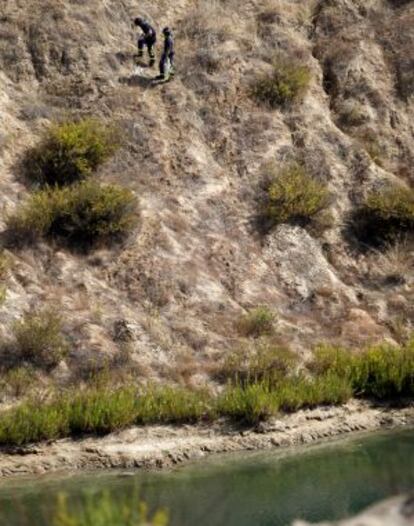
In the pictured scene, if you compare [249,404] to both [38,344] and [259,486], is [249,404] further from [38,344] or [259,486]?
[38,344]

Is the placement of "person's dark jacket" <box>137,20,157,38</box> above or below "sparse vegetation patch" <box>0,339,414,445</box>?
above

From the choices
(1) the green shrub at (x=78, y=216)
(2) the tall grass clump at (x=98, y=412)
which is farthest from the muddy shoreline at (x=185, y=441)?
(1) the green shrub at (x=78, y=216)

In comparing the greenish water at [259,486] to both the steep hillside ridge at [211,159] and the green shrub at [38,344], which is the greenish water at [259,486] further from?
the green shrub at [38,344]

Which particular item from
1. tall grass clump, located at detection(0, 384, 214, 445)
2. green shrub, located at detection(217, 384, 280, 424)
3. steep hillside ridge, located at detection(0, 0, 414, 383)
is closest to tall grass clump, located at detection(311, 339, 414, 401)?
steep hillside ridge, located at detection(0, 0, 414, 383)

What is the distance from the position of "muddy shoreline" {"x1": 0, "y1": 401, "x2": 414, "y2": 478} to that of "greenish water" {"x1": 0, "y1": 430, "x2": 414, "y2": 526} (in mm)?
391

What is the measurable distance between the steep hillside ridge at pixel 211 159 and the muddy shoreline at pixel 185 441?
2.19 m

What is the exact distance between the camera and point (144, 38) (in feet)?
90.0

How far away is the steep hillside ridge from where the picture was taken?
1969cm

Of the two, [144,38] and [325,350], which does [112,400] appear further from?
[144,38]

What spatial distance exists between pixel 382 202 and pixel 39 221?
1070 cm

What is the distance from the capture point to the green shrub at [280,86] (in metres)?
26.9

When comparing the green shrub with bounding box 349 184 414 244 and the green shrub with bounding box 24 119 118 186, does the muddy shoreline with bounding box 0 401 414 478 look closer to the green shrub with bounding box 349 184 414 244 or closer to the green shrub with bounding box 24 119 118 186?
the green shrub with bounding box 349 184 414 244

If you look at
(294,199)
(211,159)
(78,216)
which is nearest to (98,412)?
(78,216)

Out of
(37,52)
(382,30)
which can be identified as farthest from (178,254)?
(382,30)
